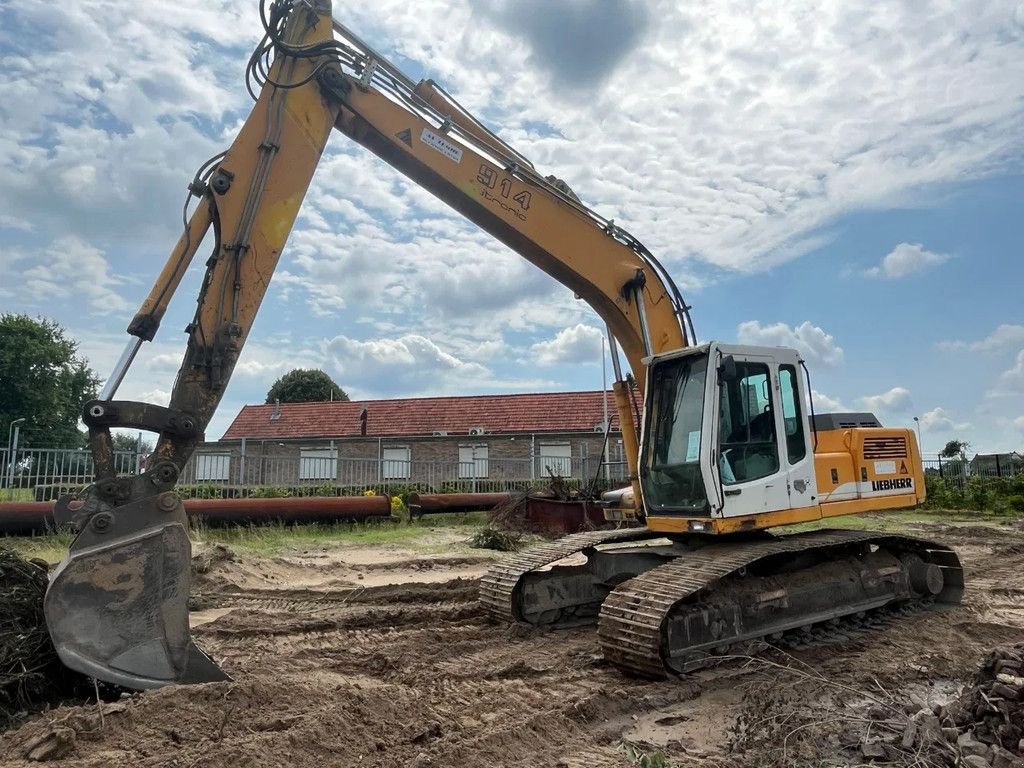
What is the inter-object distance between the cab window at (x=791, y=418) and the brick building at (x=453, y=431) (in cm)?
1744

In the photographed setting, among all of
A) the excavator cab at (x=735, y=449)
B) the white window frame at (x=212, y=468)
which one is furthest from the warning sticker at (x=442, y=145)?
the white window frame at (x=212, y=468)

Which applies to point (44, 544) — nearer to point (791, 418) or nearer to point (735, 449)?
point (735, 449)

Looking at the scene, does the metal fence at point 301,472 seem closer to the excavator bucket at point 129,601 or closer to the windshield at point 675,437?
the windshield at point 675,437

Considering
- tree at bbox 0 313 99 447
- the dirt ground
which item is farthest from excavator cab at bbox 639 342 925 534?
tree at bbox 0 313 99 447

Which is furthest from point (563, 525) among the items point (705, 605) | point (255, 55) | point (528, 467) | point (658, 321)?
point (528, 467)

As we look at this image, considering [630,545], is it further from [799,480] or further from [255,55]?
[255,55]

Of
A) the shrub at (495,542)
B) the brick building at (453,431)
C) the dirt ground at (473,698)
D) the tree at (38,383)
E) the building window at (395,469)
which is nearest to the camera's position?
the dirt ground at (473,698)

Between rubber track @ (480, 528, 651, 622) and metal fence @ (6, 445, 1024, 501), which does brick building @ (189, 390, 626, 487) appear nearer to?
metal fence @ (6, 445, 1024, 501)

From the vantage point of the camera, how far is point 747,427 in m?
6.30

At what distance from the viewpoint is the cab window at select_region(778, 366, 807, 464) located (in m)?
6.53

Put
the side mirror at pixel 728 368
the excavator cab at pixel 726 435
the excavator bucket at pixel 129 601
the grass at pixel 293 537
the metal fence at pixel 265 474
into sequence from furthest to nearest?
the metal fence at pixel 265 474 < the grass at pixel 293 537 < the excavator cab at pixel 726 435 < the side mirror at pixel 728 368 < the excavator bucket at pixel 129 601

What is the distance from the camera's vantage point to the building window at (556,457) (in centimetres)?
2756

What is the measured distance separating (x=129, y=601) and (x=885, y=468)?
661 centimetres

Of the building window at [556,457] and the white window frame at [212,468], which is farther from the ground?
the building window at [556,457]
